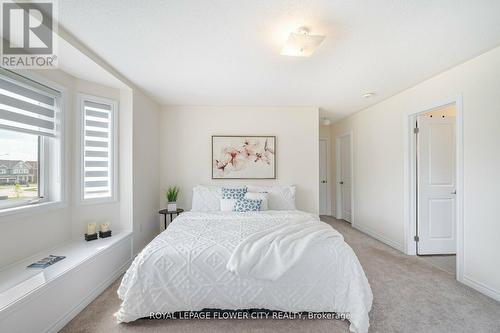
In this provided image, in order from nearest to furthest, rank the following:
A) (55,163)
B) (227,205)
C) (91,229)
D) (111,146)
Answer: (55,163)
(91,229)
(111,146)
(227,205)

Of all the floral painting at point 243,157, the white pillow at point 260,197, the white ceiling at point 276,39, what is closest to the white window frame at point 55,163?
the white ceiling at point 276,39

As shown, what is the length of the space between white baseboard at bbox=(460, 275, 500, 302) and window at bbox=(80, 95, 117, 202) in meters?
4.12

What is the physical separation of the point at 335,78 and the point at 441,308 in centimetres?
252

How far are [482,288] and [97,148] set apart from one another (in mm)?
4413

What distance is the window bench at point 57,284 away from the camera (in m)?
1.40

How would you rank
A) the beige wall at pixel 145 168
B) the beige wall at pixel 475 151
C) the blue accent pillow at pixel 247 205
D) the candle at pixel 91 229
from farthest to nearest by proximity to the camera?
the blue accent pillow at pixel 247 205 → the beige wall at pixel 145 168 → the candle at pixel 91 229 → the beige wall at pixel 475 151

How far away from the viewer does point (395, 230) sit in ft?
10.8

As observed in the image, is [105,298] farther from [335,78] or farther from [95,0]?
[335,78]

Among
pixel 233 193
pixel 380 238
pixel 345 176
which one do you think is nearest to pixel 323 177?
pixel 345 176

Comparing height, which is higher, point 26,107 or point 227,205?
point 26,107

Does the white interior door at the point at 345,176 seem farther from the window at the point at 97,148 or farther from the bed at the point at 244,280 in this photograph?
the window at the point at 97,148

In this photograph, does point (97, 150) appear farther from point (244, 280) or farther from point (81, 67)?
point (244, 280)

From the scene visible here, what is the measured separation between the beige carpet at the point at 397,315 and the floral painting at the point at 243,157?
2.07 metres

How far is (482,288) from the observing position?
2111 millimetres
